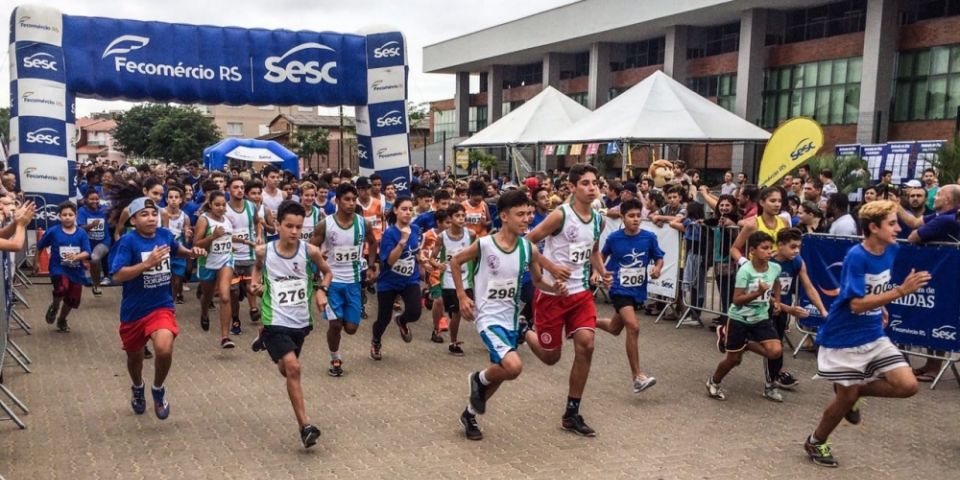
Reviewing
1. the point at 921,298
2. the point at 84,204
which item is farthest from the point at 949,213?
the point at 84,204

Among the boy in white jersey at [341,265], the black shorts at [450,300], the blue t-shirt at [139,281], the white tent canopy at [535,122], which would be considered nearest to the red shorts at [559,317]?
the boy in white jersey at [341,265]

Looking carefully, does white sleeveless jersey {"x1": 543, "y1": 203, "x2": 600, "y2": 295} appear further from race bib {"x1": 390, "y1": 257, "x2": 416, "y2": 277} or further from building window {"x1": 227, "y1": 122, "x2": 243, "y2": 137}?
building window {"x1": 227, "y1": 122, "x2": 243, "y2": 137}

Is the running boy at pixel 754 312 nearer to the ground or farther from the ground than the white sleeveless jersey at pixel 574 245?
nearer to the ground

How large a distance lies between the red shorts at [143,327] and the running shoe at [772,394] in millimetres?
5117

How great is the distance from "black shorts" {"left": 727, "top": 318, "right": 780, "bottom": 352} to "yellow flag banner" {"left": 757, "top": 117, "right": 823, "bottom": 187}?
257 inches

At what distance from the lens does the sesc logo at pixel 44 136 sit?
1356 cm

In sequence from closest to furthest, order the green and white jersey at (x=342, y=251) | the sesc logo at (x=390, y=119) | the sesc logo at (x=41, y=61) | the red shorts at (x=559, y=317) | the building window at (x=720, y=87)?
1. the red shorts at (x=559, y=317)
2. the green and white jersey at (x=342, y=251)
3. the sesc logo at (x=41, y=61)
4. the sesc logo at (x=390, y=119)
5. the building window at (x=720, y=87)

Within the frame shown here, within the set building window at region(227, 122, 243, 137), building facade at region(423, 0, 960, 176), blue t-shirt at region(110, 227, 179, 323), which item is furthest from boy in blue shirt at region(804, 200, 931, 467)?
building window at region(227, 122, 243, 137)

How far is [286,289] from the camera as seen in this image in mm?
5977

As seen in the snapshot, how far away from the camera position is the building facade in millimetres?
29453

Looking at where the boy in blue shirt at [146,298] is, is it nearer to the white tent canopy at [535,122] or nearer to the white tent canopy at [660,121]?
the white tent canopy at [660,121]

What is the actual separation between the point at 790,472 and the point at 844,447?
0.80 metres

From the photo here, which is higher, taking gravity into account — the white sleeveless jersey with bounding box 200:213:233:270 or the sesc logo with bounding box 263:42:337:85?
the sesc logo with bounding box 263:42:337:85

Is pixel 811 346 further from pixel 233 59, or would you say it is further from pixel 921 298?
pixel 233 59
